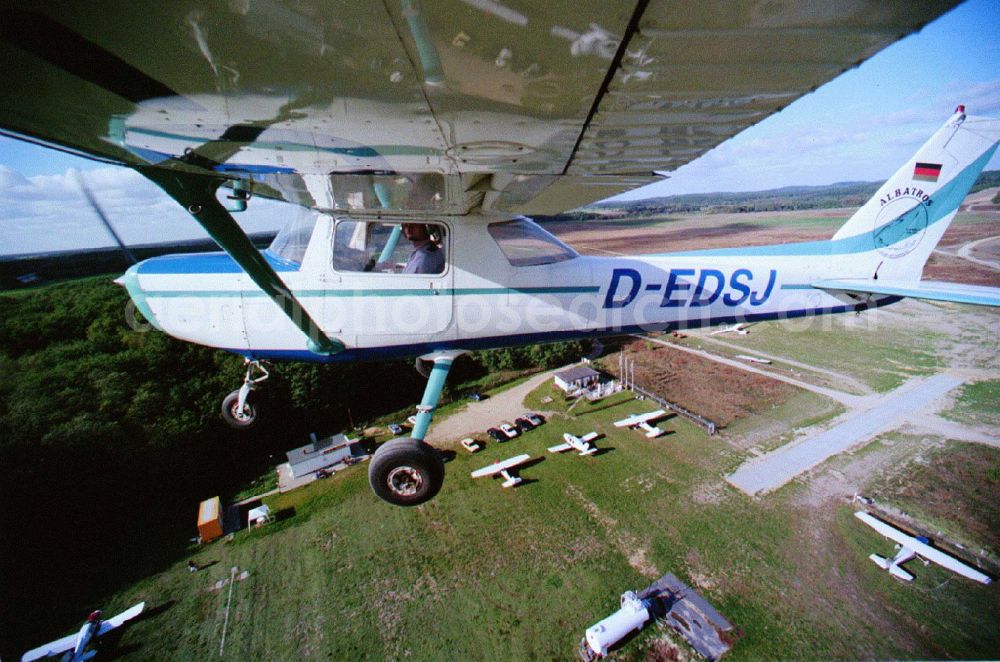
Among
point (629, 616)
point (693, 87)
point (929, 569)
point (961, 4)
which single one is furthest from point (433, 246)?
point (929, 569)

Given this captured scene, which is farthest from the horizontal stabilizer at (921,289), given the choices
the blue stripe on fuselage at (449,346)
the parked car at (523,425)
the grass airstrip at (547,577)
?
the parked car at (523,425)

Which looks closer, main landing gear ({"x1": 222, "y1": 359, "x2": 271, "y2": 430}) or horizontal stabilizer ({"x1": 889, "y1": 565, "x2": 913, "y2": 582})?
main landing gear ({"x1": 222, "y1": 359, "x2": 271, "y2": 430})

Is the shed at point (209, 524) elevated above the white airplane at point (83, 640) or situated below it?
above

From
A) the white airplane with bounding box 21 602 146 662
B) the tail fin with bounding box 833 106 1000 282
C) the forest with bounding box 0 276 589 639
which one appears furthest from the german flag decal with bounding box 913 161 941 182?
the white airplane with bounding box 21 602 146 662

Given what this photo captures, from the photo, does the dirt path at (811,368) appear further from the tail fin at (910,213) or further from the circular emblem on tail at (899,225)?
the circular emblem on tail at (899,225)

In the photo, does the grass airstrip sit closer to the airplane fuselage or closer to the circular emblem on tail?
the airplane fuselage

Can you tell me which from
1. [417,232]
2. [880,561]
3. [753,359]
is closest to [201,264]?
[417,232]
